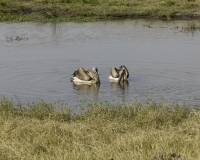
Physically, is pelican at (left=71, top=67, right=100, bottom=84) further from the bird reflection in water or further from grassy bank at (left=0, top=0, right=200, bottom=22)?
grassy bank at (left=0, top=0, right=200, bottom=22)

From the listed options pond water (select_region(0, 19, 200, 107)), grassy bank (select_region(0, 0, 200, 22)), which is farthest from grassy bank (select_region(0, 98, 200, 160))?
grassy bank (select_region(0, 0, 200, 22))

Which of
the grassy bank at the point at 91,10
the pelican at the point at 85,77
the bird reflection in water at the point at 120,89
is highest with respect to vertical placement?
the grassy bank at the point at 91,10

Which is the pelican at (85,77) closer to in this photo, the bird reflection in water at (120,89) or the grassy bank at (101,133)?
the bird reflection in water at (120,89)

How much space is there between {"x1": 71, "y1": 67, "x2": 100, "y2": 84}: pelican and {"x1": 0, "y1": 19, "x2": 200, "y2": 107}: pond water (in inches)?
7.5

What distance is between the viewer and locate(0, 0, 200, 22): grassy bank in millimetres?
28906

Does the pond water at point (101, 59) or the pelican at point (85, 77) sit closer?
the pond water at point (101, 59)

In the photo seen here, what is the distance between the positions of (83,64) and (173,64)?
2.69 meters

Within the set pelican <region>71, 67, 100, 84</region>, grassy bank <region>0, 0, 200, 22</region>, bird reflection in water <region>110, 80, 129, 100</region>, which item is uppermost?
grassy bank <region>0, 0, 200, 22</region>

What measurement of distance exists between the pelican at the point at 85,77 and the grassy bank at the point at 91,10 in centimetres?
1394

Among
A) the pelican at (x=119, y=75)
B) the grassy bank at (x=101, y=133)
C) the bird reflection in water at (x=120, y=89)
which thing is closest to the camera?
the grassy bank at (x=101, y=133)

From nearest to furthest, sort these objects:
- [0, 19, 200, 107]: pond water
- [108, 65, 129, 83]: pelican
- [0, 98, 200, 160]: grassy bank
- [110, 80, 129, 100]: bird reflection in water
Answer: [0, 98, 200, 160]: grassy bank
[110, 80, 129, 100]: bird reflection in water
[0, 19, 200, 107]: pond water
[108, 65, 129, 83]: pelican

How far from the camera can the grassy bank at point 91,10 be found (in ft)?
94.8

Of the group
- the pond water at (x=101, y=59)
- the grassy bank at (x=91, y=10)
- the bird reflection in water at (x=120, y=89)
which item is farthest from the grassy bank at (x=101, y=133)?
the grassy bank at (x=91, y=10)

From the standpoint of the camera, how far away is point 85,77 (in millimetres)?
14484
